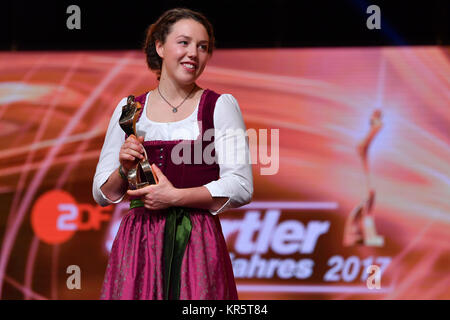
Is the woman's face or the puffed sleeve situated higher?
the woman's face

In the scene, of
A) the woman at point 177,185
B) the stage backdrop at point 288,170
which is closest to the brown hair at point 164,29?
the woman at point 177,185

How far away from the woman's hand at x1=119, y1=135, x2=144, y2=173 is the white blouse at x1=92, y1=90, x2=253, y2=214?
94 millimetres

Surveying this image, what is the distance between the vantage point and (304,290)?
353 centimetres

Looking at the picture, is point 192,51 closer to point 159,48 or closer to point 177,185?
point 159,48

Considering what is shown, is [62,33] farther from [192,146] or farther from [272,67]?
[192,146]

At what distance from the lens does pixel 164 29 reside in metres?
1.63

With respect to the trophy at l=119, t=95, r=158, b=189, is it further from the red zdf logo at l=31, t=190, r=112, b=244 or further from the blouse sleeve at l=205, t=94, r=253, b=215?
the red zdf logo at l=31, t=190, r=112, b=244

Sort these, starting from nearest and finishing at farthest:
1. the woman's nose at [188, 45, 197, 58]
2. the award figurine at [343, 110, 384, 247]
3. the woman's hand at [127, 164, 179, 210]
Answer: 1. the woman's hand at [127, 164, 179, 210]
2. the woman's nose at [188, 45, 197, 58]
3. the award figurine at [343, 110, 384, 247]

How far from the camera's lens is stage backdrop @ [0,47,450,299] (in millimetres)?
3543

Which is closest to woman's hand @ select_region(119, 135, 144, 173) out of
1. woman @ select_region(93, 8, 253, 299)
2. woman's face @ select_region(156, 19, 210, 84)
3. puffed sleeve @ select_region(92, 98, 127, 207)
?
woman @ select_region(93, 8, 253, 299)

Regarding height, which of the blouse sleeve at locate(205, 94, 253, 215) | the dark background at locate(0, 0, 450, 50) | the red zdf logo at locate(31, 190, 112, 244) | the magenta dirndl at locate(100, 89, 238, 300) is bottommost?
the red zdf logo at locate(31, 190, 112, 244)

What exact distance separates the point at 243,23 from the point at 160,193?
241 centimetres

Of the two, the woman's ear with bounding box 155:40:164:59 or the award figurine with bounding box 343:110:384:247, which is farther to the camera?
the award figurine with bounding box 343:110:384:247
